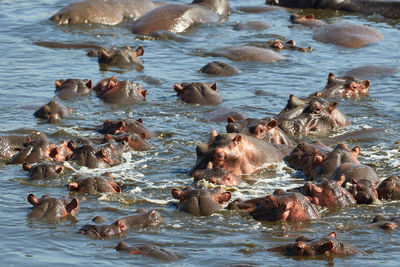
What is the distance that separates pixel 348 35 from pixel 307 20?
6.69ft

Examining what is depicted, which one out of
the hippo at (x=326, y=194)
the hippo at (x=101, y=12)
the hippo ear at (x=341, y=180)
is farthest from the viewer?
the hippo at (x=101, y=12)

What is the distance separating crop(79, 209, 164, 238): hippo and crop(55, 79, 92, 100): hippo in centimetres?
539

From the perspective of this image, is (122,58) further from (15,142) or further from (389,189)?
(389,189)

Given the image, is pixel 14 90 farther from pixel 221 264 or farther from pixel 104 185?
pixel 221 264

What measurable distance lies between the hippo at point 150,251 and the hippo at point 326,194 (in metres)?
1.91

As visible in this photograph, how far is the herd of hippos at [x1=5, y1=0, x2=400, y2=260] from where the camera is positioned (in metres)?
7.74

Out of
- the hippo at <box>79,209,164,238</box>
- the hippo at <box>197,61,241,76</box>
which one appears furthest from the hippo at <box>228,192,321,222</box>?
the hippo at <box>197,61,241,76</box>

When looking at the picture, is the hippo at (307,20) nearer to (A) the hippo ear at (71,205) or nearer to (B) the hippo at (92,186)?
(B) the hippo at (92,186)

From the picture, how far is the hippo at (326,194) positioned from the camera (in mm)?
8297

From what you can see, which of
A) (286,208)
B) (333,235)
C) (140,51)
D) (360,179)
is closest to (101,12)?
(140,51)

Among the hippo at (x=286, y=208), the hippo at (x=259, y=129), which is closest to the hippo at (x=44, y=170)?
the hippo at (x=259, y=129)

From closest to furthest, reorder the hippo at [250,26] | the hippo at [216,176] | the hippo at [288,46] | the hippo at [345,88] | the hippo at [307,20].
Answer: the hippo at [216,176] → the hippo at [345,88] → the hippo at [288,46] → the hippo at [250,26] → the hippo at [307,20]

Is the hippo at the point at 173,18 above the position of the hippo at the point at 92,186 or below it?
above

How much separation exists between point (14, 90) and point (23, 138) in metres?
3.28
